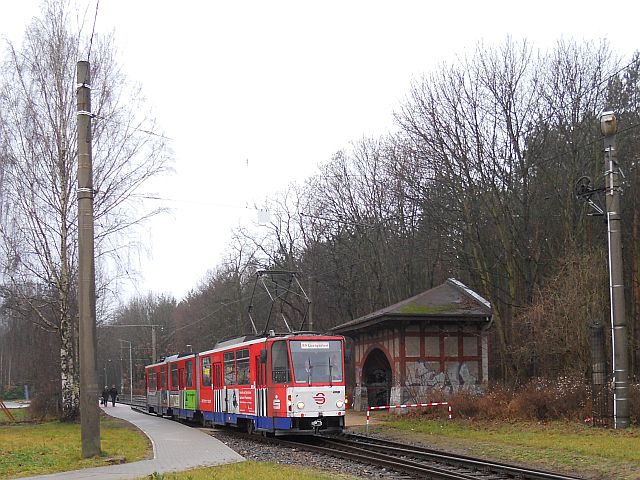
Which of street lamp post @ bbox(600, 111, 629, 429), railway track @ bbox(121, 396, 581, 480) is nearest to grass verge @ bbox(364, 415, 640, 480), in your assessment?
street lamp post @ bbox(600, 111, 629, 429)

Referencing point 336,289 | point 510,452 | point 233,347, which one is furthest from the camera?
point 336,289

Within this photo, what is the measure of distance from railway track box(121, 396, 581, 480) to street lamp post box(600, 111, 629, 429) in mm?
5383

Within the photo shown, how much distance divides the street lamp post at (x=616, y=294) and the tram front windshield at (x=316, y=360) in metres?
7.32

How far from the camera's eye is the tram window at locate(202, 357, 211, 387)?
29.8 metres

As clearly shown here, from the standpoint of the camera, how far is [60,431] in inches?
1083

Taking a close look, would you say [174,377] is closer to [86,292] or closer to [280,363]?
[280,363]

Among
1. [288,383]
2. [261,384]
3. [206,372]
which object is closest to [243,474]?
[288,383]

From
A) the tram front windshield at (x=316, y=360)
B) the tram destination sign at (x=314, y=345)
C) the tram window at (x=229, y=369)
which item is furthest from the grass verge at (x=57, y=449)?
the tram destination sign at (x=314, y=345)

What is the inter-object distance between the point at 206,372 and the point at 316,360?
823 centimetres

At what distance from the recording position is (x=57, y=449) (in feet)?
64.7

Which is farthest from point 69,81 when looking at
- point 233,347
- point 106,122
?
point 233,347

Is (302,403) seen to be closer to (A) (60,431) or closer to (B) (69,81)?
(A) (60,431)

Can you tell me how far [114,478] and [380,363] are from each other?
24924 millimetres

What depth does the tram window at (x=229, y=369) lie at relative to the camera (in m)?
26.3
